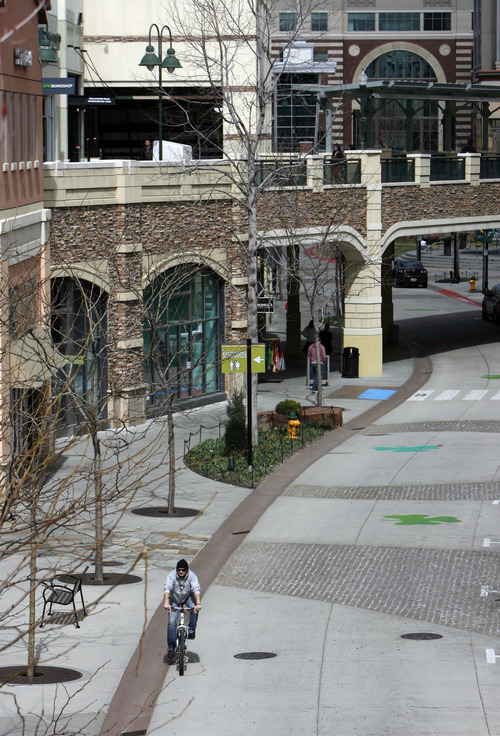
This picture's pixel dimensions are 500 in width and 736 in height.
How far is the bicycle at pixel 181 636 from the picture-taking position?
643 inches

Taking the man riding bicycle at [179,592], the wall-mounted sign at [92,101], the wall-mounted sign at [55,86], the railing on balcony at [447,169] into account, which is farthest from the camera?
the railing on balcony at [447,169]

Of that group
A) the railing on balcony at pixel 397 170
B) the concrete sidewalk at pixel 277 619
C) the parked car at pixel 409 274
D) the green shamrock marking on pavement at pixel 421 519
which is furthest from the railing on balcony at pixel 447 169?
the parked car at pixel 409 274

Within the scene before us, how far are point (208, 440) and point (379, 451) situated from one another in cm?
454

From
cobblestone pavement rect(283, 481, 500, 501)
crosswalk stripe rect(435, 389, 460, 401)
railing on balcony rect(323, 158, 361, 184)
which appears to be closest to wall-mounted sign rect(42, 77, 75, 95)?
cobblestone pavement rect(283, 481, 500, 501)

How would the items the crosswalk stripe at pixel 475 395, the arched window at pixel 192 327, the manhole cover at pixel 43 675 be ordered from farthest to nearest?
the crosswalk stripe at pixel 475 395 → the arched window at pixel 192 327 → the manhole cover at pixel 43 675

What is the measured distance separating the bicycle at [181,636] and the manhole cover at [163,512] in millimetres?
8929

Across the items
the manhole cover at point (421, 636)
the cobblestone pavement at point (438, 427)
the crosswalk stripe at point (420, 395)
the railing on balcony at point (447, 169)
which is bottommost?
the manhole cover at point (421, 636)

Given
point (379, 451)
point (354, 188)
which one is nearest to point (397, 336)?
point (354, 188)

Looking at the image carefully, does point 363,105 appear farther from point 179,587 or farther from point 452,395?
point 179,587

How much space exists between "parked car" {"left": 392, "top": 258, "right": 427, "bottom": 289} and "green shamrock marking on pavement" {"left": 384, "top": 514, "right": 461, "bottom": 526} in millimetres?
57175

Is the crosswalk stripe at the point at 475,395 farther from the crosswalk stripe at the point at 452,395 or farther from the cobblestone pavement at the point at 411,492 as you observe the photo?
the cobblestone pavement at the point at 411,492

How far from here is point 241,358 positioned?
101 feet

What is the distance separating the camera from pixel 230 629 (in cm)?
1866

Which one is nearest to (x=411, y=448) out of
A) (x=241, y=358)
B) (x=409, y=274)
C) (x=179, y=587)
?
(x=241, y=358)
